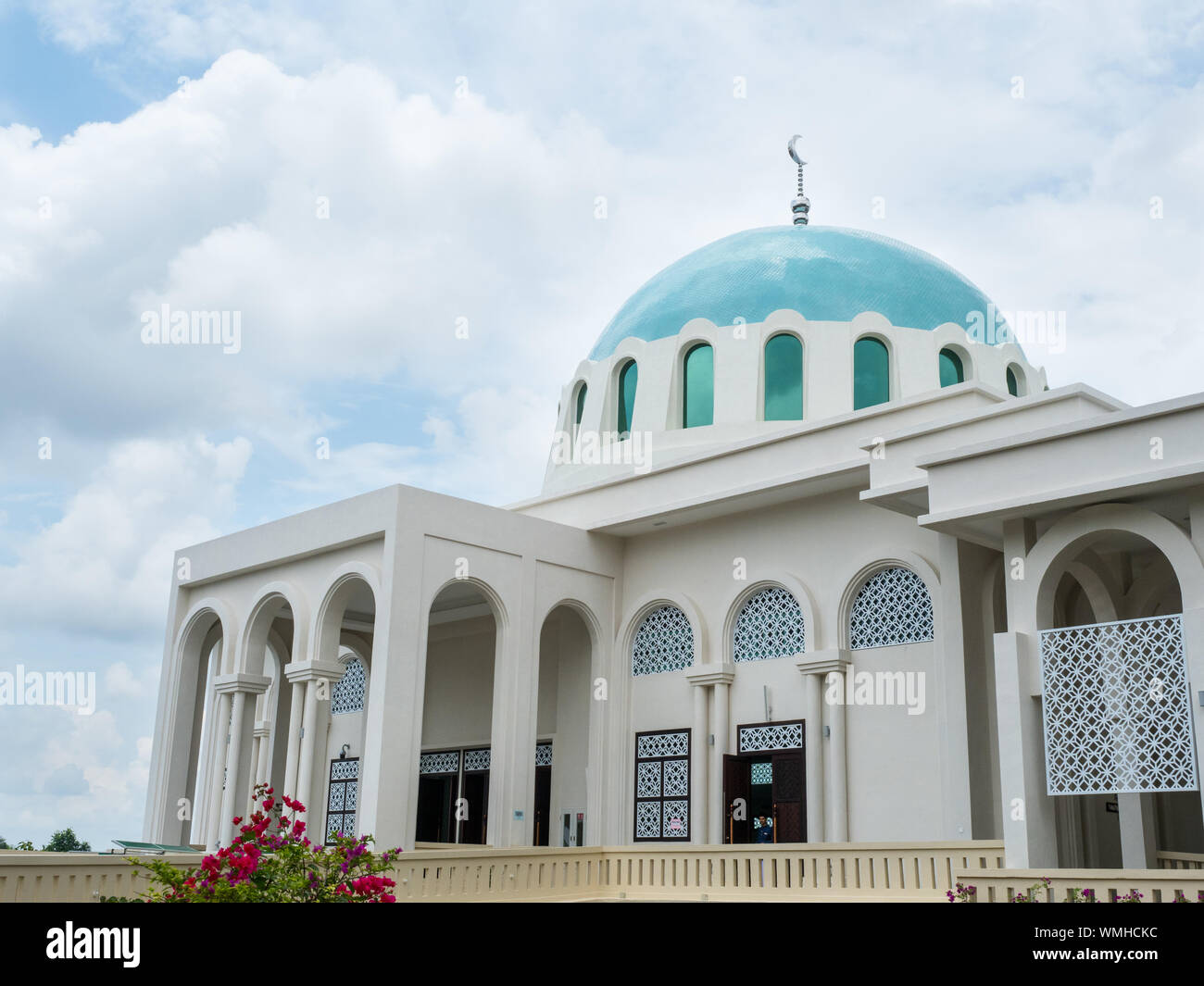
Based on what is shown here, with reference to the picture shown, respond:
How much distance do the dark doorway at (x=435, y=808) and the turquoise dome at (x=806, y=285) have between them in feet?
20.6

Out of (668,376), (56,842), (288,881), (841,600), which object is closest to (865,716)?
(841,600)

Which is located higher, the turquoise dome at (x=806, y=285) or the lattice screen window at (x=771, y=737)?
the turquoise dome at (x=806, y=285)

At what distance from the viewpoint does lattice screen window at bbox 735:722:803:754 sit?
1280 cm

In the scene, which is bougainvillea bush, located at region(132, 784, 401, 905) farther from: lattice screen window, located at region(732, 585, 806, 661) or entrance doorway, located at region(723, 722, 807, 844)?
lattice screen window, located at region(732, 585, 806, 661)

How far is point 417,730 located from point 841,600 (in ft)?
14.3

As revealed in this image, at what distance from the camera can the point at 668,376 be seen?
16.5m

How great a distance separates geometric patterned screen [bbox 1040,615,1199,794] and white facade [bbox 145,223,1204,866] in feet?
0.13

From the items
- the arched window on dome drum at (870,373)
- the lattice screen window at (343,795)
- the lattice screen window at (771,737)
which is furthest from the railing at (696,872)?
the arched window on dome drum at (870,373)

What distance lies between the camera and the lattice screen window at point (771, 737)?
504 inches

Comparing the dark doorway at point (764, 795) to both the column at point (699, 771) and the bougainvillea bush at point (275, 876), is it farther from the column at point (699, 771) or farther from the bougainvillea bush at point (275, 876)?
the bougainvillea bush at point (275, 876)

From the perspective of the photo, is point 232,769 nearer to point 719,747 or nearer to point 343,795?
point 343,795

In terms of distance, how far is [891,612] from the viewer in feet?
40.5

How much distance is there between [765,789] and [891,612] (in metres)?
2.28

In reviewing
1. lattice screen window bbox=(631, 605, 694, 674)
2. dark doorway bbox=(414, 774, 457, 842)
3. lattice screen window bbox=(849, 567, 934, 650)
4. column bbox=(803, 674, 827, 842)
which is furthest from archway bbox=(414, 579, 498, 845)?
lattice screen window bbox=(849, 567, 934, 650)
